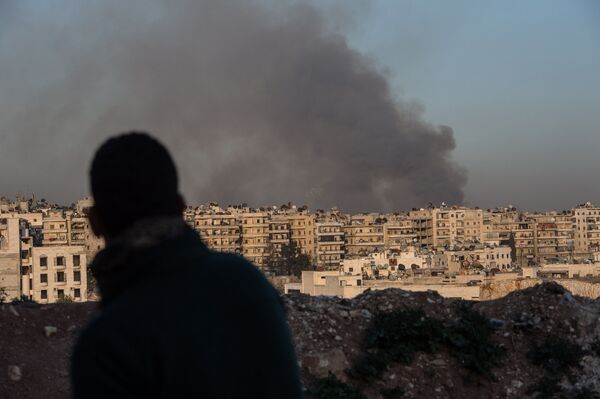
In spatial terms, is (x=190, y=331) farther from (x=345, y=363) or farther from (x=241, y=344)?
(x=345, y=363)

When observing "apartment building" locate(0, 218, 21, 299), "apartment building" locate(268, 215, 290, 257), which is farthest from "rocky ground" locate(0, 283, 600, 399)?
"apartment building" locate(268, 215, 290, 257)

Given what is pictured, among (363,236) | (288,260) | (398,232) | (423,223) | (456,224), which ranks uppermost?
(423,223)

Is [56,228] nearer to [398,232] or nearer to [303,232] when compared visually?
[303,232]

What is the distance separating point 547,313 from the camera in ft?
32.1

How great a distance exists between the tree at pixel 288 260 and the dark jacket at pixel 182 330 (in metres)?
79.7

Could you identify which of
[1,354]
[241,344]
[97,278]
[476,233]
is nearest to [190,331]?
[241,344]

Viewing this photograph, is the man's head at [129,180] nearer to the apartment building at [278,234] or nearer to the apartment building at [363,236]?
the apartment building at [278,234]

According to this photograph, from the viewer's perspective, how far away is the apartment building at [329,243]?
97.6m

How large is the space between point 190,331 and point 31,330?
25.7 ft

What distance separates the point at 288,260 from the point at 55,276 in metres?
42.0

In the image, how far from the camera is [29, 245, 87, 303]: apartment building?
50438mm

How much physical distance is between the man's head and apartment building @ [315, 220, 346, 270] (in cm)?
9456

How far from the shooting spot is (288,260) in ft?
300

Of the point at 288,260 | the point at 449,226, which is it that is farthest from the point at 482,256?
the point at 449,226
